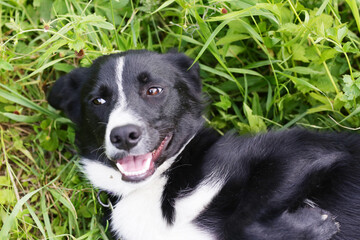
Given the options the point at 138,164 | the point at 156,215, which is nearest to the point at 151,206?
the point at 156,215

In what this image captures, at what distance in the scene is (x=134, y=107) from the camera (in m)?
3.06

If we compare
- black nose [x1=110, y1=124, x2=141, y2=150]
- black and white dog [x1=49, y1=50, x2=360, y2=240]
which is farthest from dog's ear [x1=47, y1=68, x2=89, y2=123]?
black nose [x1=110, y1=124, x2=141, y2=150]

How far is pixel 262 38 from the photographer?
3.56 m

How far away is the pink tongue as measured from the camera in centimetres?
309

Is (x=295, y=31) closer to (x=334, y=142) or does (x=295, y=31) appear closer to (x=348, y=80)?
(x=348, y=80)

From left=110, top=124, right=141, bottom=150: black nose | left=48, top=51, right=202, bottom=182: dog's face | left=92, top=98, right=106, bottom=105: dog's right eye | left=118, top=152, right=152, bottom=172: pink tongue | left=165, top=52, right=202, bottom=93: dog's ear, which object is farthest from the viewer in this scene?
left=165, top=52, right=202, bottom=93: dog's ear

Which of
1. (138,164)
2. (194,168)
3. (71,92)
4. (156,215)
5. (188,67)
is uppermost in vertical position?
(188,67)

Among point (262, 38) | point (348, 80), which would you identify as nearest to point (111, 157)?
point (262, 38)

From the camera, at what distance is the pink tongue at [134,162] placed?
309cm

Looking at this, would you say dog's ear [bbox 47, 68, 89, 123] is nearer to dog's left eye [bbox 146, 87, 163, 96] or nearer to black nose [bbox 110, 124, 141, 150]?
dog's left eye [bbox 146, 87, 163, 96]

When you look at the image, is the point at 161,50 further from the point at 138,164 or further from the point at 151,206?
the point at 151,206

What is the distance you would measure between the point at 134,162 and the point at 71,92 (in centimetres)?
88

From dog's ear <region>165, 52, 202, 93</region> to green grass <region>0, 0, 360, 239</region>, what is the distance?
212 mm

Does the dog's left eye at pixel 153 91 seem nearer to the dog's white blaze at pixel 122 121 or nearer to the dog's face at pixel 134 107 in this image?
the dog's face at pixel 134 107
